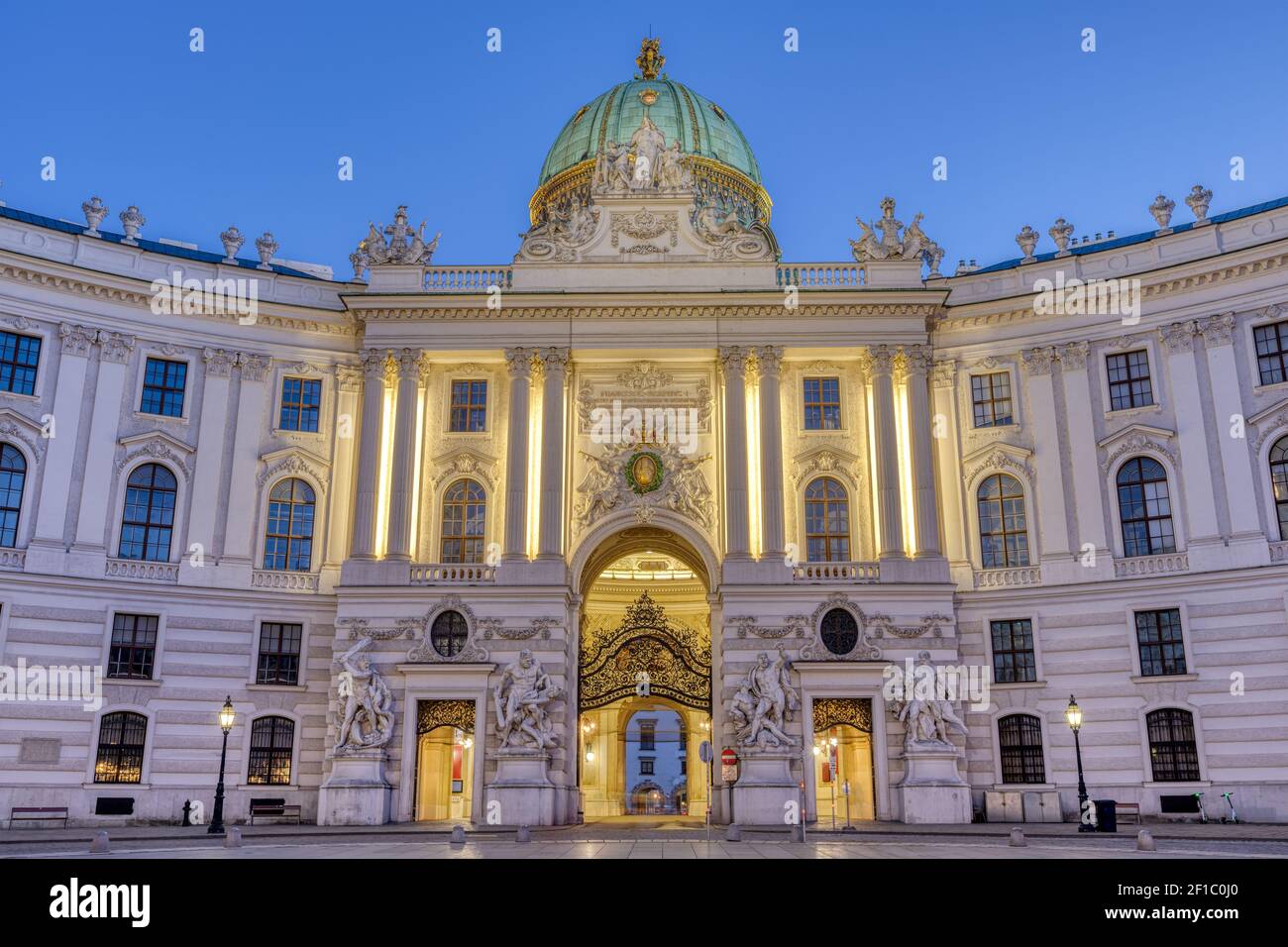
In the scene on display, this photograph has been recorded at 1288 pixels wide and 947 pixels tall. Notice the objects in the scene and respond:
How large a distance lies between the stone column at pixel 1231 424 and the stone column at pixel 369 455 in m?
27.6

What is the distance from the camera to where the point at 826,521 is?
38094mm

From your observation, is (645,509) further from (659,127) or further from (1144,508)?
(659,127)

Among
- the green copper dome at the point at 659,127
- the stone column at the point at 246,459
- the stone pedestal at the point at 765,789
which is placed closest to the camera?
the stone pedestal at the point at 765,789

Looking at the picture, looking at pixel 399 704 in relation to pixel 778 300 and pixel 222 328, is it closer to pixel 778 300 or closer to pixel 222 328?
pixel 222 328

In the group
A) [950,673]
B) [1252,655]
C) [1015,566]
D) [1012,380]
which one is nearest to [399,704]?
[950,673]

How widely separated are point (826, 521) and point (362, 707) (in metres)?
17.0

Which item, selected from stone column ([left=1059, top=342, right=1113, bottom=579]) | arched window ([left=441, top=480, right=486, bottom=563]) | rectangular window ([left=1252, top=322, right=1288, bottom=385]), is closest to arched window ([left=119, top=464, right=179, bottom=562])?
arched window ([left=441, top=480, right=486, bottom=563])

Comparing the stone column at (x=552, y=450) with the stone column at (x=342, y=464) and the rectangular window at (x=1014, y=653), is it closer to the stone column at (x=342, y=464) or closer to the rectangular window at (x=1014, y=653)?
the stone column at (x=342, y=464)

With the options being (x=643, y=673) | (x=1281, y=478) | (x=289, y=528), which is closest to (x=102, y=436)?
(x=289, y=528)

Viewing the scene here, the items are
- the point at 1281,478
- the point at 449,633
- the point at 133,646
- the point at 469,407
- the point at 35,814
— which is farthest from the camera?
the point at 469,407

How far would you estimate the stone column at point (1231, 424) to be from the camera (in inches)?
1350

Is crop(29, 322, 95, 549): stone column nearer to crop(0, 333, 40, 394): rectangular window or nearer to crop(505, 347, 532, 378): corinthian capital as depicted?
crop(0, 333, 40, 394): rectangular window

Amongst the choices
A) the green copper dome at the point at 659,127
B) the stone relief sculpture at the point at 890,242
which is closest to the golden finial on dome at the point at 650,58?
the green copper dome at the point at 659,127
